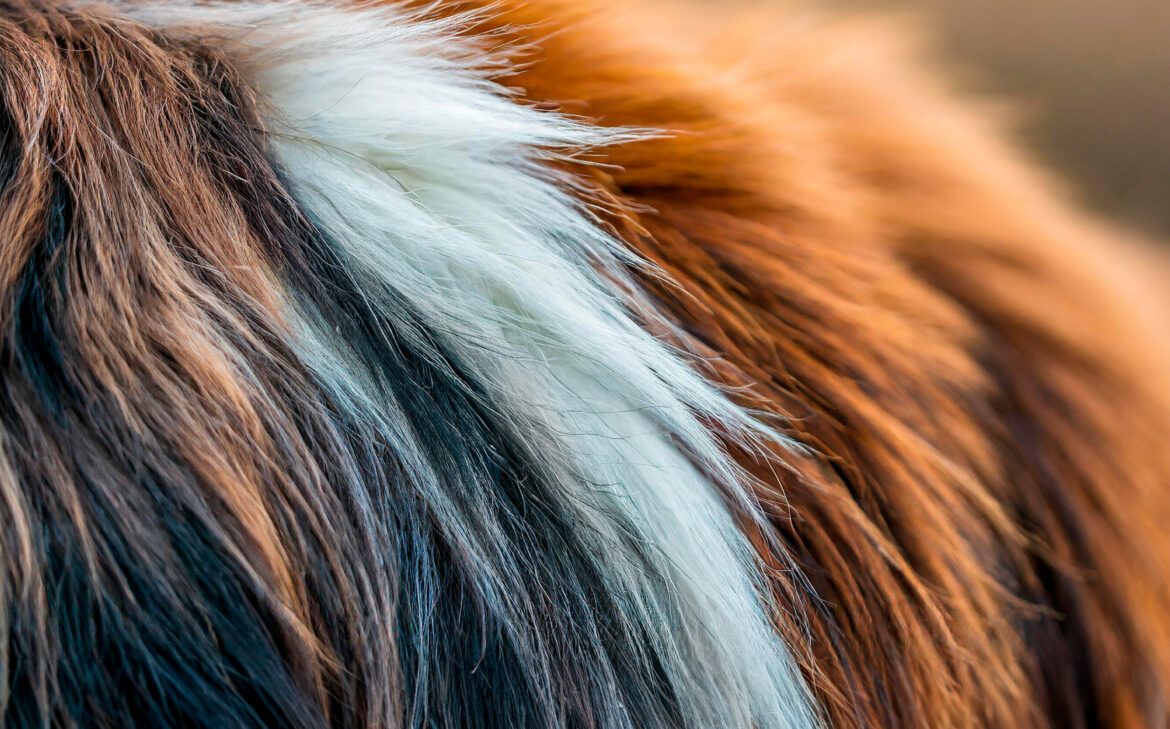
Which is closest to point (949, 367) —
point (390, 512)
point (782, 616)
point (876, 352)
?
point (876, 352)

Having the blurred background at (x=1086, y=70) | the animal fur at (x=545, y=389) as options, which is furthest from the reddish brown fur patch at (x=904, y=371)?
the blurred background at (x=1086, y=70)

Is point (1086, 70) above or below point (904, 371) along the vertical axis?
above

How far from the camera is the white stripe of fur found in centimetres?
31

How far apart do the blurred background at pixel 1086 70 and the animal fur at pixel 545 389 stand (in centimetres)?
50

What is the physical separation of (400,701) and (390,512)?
0.07 metres

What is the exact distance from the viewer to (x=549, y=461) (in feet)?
1.01

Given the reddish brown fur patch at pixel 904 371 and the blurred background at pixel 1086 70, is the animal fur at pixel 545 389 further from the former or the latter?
the blurred background at pixel 1086 70

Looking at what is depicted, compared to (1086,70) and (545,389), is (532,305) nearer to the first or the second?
(545,389)

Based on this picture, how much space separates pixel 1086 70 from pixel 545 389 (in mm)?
865

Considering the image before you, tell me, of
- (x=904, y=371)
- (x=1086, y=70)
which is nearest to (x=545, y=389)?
(x=904, y=371)

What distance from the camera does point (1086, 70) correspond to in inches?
34.2

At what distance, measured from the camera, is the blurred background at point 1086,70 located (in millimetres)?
830

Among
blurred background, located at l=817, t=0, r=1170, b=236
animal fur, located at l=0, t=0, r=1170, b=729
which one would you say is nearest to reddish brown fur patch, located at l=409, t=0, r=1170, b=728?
animal fur, located at l=0, t=0, r=1170, b=729

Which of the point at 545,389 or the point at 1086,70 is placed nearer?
the point at 545,389
